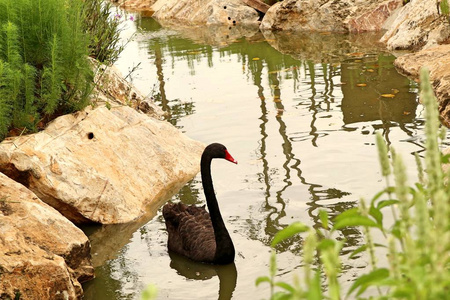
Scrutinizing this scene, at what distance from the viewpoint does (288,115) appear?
31.0 ft

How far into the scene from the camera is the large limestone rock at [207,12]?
64.1 feet

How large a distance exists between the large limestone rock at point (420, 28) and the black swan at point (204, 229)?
7.29m

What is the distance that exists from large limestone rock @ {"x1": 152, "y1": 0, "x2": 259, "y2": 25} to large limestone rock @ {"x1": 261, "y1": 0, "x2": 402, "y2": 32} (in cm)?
152

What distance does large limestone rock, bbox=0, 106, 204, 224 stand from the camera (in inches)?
250

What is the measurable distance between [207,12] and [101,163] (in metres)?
14.3

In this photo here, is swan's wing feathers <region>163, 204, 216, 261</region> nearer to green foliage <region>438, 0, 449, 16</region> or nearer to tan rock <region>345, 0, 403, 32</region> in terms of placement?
green foliage <region>438, 0, 449, 16</region>

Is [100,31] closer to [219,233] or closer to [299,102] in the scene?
[299,102]

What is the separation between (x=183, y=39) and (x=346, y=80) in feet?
23.6

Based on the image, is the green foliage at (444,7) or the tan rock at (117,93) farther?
the green foliage at (444,7)

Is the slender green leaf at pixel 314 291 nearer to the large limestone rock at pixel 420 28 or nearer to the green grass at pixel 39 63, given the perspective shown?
the green grass at pixel 39 63

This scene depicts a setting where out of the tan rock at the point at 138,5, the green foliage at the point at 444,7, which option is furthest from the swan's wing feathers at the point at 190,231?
the tan rock at the point at 138,5

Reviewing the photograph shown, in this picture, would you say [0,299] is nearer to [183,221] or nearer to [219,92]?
[183,221]

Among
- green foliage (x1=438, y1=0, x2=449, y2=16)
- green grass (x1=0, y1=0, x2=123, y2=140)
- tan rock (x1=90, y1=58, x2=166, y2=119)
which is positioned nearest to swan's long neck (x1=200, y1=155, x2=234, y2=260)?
green grass (x1=0, y1=0, x2=123, y2=140)

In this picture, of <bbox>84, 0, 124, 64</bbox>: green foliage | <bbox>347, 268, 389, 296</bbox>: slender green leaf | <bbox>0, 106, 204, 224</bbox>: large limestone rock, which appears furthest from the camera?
<bbox>84, 0, 124, 64</bbox>: green foliage
